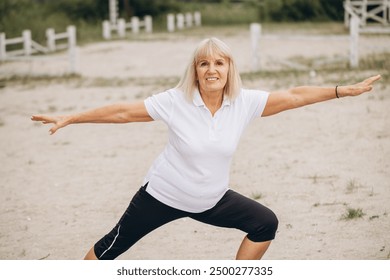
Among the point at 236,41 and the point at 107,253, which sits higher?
the point at 107,253

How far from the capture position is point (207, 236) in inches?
252

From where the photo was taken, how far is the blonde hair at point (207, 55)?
167 inches

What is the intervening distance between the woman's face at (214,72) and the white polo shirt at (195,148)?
0.09m

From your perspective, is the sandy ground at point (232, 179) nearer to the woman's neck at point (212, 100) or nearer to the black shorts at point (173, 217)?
the black shorts at point (173, 217)

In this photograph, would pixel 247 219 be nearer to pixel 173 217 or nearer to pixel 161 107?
pixel 173 217

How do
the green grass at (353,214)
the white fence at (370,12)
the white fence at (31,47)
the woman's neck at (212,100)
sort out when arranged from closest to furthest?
the woman's neck at (212,100) → the green grass at (353,214) → the white fence at (31,47) → the white fence at (370,12)

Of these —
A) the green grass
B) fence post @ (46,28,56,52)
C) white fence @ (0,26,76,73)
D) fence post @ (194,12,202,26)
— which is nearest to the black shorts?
the green grass

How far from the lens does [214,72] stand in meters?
4.21

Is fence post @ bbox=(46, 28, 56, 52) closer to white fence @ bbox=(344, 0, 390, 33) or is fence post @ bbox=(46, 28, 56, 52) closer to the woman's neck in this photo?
white fence @ bbox=(344, 0, 390, 33)

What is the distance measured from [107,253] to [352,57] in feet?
44.5

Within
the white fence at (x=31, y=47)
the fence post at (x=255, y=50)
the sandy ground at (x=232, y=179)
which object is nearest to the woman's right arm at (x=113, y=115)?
the sandy ground at (x=232, y=179)
